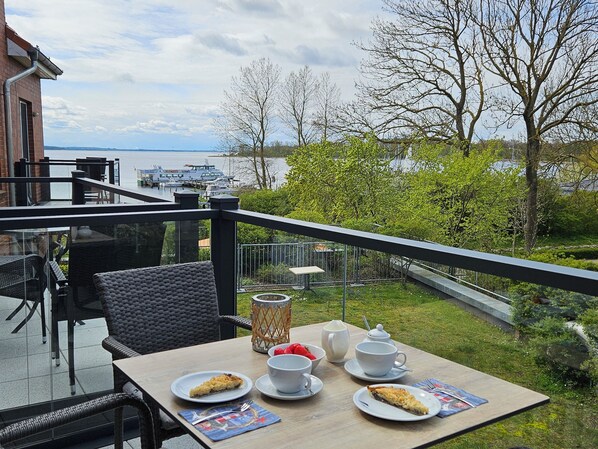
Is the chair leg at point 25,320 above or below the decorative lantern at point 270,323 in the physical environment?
below

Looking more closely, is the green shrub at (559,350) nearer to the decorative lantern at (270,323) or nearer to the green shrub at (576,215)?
the decorative lantern at (270,323)

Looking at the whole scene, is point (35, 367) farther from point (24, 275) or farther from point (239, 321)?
point (239, 321)

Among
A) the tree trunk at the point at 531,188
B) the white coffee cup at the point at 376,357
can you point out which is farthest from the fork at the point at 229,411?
the tree trunk at the point at 531,188

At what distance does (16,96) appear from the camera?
1247 centimetres

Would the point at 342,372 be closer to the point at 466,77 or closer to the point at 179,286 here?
the point at 179,286

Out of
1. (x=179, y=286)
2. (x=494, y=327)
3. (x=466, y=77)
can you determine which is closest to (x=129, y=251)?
(x=179, y=286)

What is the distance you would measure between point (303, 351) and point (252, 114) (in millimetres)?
25468

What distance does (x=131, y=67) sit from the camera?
27047 millimetres

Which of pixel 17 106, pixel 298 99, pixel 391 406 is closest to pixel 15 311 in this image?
pixel 391 406

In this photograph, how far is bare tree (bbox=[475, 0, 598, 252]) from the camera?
15.0 meters

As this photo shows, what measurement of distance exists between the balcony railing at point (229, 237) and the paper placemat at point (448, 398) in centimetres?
52

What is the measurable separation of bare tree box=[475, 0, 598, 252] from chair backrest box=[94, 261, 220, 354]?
49.4ft

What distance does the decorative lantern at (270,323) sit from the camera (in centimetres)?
189

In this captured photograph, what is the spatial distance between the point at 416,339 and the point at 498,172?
47.3 feet
